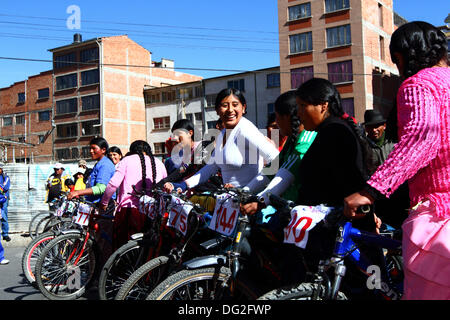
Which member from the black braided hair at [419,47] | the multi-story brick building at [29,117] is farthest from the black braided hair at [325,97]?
the multi-story brick building at [29,117]

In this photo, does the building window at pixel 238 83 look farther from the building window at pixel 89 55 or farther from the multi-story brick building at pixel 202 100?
the building window at pixel 89 55

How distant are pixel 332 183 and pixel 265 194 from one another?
1.75 ft

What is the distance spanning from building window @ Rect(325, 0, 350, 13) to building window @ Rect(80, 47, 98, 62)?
27003 millimetres

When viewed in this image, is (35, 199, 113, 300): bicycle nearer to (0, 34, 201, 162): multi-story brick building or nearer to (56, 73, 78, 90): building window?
(0, 34, 201, 162): multi-story brick building

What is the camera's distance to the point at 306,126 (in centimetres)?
309

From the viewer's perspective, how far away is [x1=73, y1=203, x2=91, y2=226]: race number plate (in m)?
5.95

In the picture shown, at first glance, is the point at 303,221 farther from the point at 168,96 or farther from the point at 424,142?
the point at 168,96

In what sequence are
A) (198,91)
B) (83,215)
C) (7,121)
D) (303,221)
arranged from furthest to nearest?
(7,121) → (198,91) → (83,215) → (303,221)

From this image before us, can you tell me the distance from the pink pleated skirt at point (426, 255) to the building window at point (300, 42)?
39.6 meters

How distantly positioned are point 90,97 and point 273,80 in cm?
2227

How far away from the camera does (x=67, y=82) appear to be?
5659 cm

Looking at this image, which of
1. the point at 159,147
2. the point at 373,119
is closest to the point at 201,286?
the point at 373,119

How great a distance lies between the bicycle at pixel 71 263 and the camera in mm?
5738
